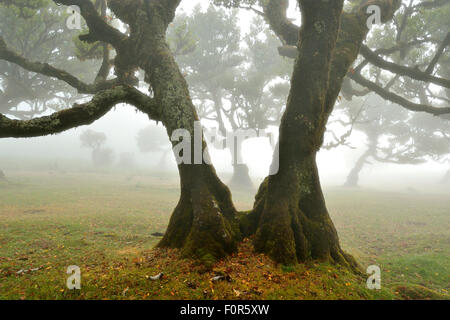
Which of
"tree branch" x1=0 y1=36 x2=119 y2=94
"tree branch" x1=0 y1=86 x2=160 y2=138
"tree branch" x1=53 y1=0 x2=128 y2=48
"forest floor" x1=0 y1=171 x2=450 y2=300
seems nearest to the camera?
"forest floor" x1=0 y1=171 x2=450 y2=300

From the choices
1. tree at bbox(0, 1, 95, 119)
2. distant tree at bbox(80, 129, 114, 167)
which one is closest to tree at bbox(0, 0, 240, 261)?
tree at bbox(0, 1, 95, 119)

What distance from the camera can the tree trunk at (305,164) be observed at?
19.7ft

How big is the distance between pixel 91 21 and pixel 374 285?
10.6 meters

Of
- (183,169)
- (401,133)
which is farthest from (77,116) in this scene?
(401,133)

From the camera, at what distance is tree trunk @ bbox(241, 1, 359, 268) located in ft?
19.7

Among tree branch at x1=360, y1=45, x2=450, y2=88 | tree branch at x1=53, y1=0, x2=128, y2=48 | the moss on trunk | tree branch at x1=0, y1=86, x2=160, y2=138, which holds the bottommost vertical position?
the moss on trunk

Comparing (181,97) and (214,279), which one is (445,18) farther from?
(214,279)

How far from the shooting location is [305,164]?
6.48 metres

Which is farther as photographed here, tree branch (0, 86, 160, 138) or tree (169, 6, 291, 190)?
tree (169, 6, 291, 190)

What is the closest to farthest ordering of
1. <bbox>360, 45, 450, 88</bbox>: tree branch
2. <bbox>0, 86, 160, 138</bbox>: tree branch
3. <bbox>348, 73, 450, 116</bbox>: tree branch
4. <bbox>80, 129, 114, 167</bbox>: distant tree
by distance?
<bbox>0, 86, 160, 138</bbox>: tree branch < <bbox>360, 45, 450, 88</bbox>: tree branch < <bbox>348, 73, 450, 116</bbox>: tree branch < <bbox>80, 129, 114, 167</bbox>: distant tree

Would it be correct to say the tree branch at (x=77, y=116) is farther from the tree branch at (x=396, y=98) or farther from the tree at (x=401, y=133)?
the tree at (x=401, y=133)

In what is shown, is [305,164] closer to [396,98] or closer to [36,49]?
[396,98]

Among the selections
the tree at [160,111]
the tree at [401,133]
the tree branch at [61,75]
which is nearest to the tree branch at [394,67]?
the tree at [160,111]

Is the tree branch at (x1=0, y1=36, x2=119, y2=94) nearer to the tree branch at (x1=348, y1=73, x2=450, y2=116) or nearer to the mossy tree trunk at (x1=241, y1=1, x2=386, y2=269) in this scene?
the mossy tree trunk at (x1=241, y1=1, x2=386, y2=269)
